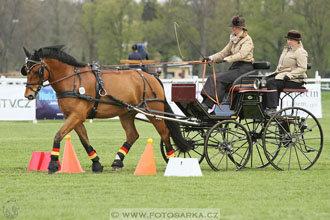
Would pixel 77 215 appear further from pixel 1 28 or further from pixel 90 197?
pixel 1 28

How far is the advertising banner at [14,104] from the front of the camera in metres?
19.8

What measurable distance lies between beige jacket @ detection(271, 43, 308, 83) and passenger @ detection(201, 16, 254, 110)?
0.54 metres

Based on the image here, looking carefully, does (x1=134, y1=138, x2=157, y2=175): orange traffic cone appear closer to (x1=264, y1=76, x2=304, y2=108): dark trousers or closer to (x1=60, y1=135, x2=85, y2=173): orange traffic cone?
(x1=60, y1=135, x2=85, y2=173): orange traffic cone

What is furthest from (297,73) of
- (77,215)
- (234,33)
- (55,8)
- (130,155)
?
(55,8)

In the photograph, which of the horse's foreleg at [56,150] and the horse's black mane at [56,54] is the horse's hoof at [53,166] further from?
the horse's black mane at [56,54]

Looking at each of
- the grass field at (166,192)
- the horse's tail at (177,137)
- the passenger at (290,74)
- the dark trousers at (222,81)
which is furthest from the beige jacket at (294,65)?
the horse's tail at (177,137)

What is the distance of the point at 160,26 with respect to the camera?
202 ft

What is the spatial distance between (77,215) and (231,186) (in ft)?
7.94

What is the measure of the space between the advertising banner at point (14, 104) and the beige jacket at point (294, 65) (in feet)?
38.1

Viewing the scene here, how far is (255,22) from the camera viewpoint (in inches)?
2109

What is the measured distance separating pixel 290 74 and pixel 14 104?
1230 cm

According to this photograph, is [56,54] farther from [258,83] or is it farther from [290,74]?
[290,74]

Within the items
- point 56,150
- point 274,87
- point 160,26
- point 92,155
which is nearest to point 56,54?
point 56,150

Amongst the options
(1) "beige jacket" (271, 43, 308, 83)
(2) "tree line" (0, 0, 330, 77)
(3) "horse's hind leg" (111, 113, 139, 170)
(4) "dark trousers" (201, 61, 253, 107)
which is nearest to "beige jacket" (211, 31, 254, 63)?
(4) "dark trousers" (201, 61, 253, 107)
